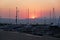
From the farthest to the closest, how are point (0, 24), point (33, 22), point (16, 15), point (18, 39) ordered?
1. point (0, 24)
2. point (33, 22)
3. point (16, 15)
4. point (18, 39)

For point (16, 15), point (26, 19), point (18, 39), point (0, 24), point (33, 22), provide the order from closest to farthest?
1. point (18, 39)
2. point (16, 15)
3. point (26, 19)
4. point (33, 22)
5. point (0, 24)

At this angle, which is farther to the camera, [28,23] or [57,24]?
[28,23]

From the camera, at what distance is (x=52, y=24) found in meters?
55.9

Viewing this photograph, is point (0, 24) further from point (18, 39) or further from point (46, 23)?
point (18, 39)

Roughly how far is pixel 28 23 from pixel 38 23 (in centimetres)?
538

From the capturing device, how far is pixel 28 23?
59.3 metres

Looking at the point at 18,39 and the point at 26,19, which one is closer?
the point at 18,39

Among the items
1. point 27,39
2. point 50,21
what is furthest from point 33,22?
point 27,39

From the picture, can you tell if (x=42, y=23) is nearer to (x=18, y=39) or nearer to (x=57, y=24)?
(x=57, y=24)

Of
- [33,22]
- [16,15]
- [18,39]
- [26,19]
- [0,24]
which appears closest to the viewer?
[18,39]

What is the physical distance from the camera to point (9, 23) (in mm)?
65062

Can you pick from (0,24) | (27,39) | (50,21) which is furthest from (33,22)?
(27,39)

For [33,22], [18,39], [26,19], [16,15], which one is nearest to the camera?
[18,39]

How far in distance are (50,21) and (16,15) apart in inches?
415
